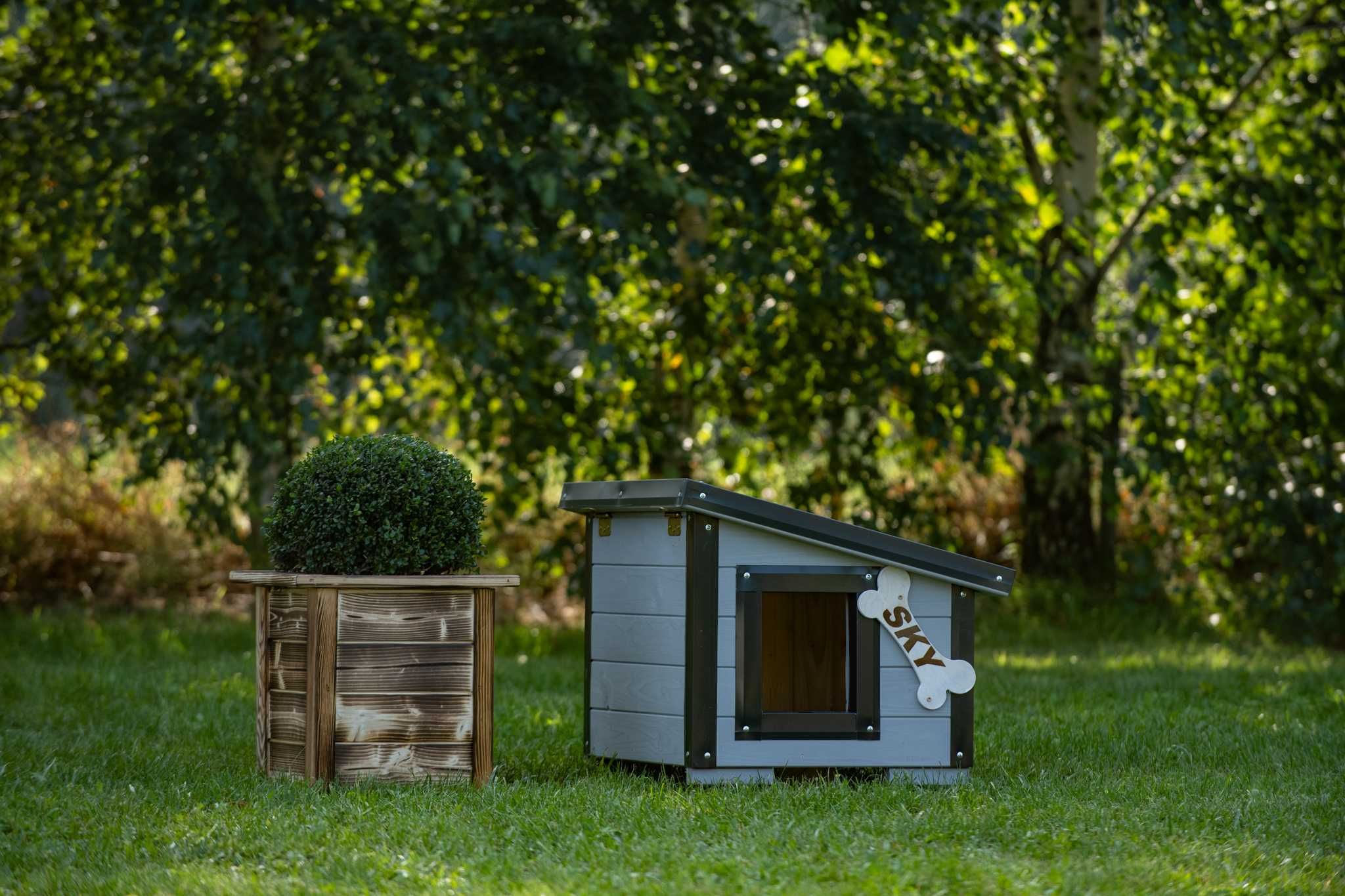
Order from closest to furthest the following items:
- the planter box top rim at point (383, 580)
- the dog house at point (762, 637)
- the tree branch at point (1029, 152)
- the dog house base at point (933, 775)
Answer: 1. the planter box top rim at point (383, 580)
2. the dog house at point (762, 637)
3. the dog house base at point (933, 775)
4. the tree branch at point (1029, 152)

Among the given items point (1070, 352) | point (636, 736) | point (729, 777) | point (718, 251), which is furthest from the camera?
point (1070, 352)

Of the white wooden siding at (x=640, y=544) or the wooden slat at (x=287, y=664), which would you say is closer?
the wooden slat at (x=287, y=664)

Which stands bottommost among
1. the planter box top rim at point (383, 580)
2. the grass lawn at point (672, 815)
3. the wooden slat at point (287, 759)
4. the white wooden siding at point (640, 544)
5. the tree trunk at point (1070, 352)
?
the grass lawn at point (672, 815)

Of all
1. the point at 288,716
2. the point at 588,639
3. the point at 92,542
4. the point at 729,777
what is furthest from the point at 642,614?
the point at 92,542

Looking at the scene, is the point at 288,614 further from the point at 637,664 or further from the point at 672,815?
the point at 672,815

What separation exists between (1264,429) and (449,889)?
7.46 m

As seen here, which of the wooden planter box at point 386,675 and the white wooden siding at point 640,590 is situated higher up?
the white wooden siding at point 640,590

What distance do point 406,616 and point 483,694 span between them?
0.34m

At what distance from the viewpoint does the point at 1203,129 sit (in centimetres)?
938

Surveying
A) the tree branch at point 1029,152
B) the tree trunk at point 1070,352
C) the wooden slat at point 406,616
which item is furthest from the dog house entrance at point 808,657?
the tree branch at point 1029,152

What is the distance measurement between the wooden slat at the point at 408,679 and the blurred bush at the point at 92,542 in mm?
6612

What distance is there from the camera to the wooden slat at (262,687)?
14.9ft

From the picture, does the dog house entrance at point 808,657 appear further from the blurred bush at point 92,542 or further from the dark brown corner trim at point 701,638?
the blurred bush at point 92,542

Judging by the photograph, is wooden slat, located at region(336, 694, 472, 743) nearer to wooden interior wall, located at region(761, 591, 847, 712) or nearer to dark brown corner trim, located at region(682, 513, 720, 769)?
dark brown corner trim, located at region(682, 513, 720, 769)
